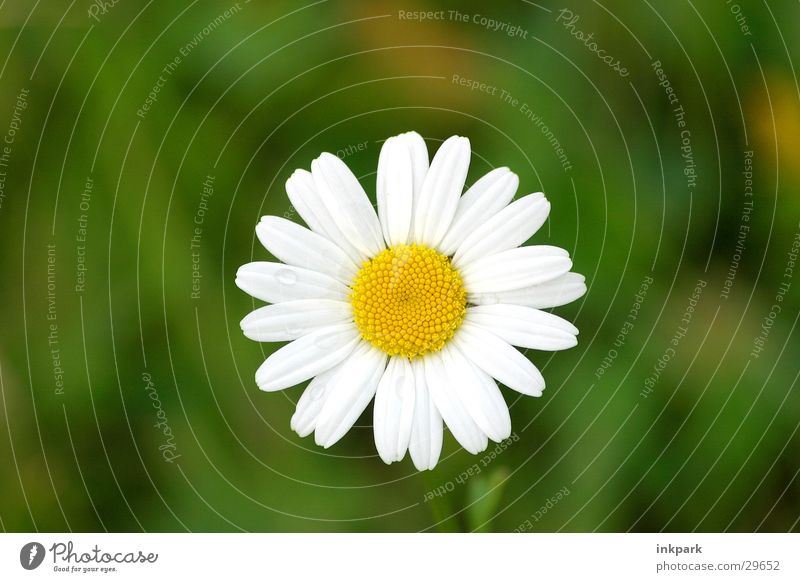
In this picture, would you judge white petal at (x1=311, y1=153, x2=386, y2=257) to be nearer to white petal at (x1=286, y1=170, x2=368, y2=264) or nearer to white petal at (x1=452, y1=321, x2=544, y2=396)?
white petal at (x1=286, y1=170, x2=368, y2=264)

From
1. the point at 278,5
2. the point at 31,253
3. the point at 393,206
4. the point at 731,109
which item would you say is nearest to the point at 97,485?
the point at 31,253

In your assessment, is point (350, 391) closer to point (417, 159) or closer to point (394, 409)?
point (394, 409)

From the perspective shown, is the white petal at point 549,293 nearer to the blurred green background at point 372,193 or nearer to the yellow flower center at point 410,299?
the yellow flower center at point 410,299
